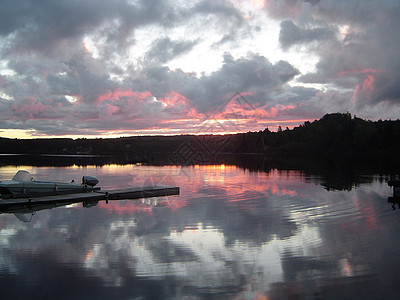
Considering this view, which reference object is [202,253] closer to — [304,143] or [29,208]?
[29,208]

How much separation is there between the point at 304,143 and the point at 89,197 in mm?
134819

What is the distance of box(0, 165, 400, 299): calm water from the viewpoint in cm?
789

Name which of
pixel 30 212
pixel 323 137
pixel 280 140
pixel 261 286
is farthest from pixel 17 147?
pixel 261 286

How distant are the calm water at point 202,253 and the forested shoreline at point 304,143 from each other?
77.9 m

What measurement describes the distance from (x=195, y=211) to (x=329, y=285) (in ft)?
34.0

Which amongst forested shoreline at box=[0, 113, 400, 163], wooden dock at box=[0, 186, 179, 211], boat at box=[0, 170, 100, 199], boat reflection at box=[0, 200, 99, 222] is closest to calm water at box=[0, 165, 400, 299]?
boat reflection at box=[0, 200, 99, 222]

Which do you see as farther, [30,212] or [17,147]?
[17,147]

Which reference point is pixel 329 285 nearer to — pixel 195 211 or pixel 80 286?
pixel 80 286

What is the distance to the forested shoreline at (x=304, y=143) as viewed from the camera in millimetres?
116375

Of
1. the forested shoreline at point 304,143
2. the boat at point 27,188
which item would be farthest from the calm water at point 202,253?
the forested shoreline at point 304,143

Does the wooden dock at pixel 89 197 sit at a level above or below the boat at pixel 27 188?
below

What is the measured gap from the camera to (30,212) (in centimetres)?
1722

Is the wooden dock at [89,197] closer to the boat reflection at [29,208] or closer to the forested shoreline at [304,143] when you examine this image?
the boat reflection at [29,208]

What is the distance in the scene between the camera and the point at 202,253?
10.6 metres
